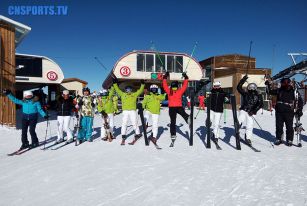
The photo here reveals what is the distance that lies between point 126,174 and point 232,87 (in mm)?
25378

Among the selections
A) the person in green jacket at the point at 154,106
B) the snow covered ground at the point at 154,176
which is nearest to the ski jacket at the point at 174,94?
the person in green jacket at the point at 154,106

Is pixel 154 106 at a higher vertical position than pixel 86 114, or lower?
higher

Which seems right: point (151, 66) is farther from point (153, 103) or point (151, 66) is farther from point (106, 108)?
point (153, 103)

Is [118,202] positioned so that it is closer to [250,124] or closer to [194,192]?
[194,192]

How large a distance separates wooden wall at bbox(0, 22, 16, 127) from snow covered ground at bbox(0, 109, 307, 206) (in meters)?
4.03

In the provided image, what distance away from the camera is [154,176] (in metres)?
4.48

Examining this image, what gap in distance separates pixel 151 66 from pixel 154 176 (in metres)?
20.1

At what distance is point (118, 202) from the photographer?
11.2 feet

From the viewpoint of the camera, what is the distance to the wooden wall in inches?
412

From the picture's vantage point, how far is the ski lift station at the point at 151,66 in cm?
2317

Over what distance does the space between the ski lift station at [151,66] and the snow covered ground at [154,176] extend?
16.7m

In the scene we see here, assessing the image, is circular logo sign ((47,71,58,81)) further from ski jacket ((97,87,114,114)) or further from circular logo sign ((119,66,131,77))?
ski jacket ((97,87,114,114))

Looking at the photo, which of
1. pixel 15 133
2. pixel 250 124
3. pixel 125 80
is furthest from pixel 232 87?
pixel 15 133

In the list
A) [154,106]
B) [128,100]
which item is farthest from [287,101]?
[128,100]
